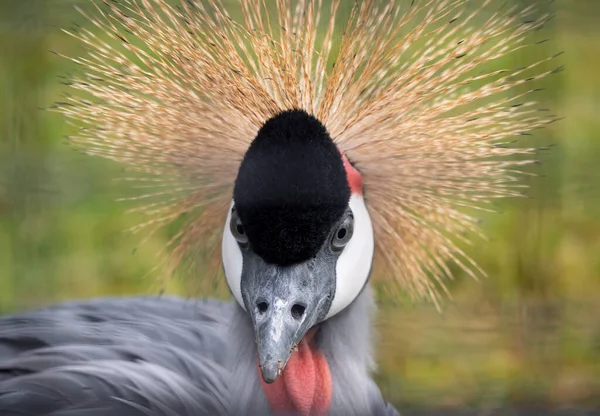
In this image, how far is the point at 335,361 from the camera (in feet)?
4.77

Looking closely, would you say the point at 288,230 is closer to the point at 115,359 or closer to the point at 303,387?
the point at 303,387

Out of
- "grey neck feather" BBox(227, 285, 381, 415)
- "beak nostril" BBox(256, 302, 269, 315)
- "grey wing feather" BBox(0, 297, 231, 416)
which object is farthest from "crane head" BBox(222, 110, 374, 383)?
"grey wing feather" BBox(0, 297, 231, 416)

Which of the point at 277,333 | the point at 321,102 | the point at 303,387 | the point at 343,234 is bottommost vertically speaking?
the point at 303,387

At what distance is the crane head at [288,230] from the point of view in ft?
3.93

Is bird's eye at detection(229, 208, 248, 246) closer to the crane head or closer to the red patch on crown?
the crane head

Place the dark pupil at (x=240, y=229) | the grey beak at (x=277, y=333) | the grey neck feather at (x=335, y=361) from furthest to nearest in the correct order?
the grey neck feather at (x=335, y=361) → the dark pupil at (x=240, y=229) → the grey beak at (x=277, y=333)

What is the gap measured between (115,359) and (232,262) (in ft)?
1.01

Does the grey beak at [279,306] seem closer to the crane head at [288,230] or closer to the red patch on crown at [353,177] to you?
the crane head at [288,230]

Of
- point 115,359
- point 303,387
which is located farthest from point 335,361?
point 115,359

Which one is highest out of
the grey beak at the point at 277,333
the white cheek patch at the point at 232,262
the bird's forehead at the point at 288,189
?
the bird's forehead at the point at 288,189

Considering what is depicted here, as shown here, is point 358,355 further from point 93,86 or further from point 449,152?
point 93,86

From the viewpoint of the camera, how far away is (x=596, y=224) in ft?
5.51

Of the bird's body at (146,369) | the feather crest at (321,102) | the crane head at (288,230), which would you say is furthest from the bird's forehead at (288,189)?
the bird's body at (146,369)

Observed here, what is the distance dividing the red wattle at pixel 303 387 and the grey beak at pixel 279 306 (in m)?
0.12
